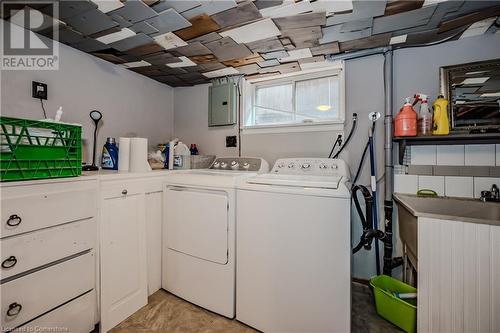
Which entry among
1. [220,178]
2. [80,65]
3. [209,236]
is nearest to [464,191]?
[220,178]

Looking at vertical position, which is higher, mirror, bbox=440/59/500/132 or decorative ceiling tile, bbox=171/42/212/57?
decorative ceiling tile, bbox=171/42/212/57

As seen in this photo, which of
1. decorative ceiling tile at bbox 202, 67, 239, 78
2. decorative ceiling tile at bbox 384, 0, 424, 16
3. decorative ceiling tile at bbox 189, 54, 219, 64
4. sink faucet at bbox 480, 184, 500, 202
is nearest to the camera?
decorative ceiling tile at bbox 384, 0, 424, 16

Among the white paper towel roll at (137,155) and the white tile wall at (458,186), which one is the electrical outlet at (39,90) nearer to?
the white paper towel roll at (137,155)

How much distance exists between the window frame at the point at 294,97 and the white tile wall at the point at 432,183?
0.79 m

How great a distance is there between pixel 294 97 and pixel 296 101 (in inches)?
2.0

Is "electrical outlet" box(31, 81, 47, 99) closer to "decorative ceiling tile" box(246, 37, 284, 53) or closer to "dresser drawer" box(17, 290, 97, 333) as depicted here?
"dresser drawer" box(17, 290, 97, 333)

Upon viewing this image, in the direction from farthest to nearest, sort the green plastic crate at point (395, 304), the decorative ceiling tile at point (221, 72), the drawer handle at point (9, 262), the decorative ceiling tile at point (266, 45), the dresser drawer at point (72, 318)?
1. the decorative ceiling tile at point (221, 72)
2. the decorative ceiling tile at point (266, 45)
3. the green plastic crate at point (395, 304)
4. the dresser drawer at point (72, 318)
5. the drawer handle at point (9, 262)

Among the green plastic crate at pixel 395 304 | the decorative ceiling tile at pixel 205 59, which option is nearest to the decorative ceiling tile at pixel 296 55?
the decorative ceiling tile at pixel 205 59

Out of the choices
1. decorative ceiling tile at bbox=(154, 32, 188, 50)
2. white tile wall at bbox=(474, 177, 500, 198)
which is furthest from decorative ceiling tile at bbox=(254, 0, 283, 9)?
white tile wall at bbox=(474, 177, 500, 198)

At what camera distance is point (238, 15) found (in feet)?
5.02

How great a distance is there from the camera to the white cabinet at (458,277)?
120cm

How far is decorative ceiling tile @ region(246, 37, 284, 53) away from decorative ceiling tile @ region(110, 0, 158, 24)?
0.78 m

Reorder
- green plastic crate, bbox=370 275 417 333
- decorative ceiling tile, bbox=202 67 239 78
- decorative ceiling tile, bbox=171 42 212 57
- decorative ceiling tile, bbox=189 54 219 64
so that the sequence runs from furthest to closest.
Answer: decorative ceiling tile, bbox=202 67 239 78, decorative ceiling tile, bbox=189 54 219 64, decorative ceiling tile, bbox=171 42 212 57, green plastic crate, bbox=370 275 417 333

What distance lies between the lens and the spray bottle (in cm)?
173
